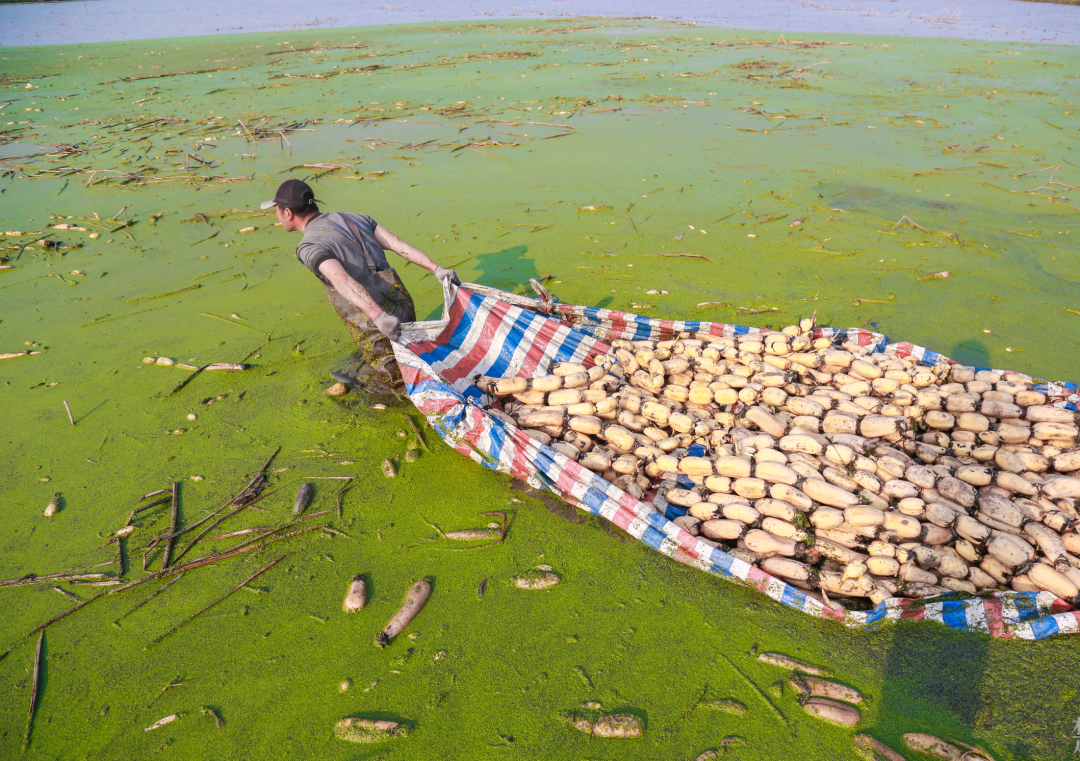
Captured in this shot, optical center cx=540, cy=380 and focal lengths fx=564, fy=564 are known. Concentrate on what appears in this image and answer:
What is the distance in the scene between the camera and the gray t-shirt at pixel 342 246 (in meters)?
3.42

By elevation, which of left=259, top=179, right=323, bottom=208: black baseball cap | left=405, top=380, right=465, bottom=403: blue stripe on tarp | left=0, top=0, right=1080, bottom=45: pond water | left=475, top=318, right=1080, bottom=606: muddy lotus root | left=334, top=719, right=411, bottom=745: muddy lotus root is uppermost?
left=0, top=0, right=1080, bottom=45: pond water

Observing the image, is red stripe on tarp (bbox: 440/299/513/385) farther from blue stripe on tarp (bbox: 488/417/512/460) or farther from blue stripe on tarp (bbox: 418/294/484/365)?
blue stripe on tarp (bbox: 488/417/512/460)

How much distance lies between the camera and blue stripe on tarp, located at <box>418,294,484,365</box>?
3.81m

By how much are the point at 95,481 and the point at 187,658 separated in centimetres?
152

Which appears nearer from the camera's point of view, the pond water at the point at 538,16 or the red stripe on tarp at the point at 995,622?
the red stripe on tarp at the point at 995,622

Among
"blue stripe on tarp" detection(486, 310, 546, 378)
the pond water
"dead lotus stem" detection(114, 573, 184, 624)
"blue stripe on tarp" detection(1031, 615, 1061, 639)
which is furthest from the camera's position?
the pond water

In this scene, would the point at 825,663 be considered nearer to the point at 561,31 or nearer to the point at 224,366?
the point at 224,366

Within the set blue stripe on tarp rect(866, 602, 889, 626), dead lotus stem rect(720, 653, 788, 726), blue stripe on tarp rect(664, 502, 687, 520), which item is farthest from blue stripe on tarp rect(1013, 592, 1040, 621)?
blue stripe on tarp rect(664, 502, 687, 520)

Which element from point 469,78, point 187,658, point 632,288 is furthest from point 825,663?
point 469,78

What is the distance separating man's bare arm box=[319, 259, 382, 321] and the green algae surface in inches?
27.2

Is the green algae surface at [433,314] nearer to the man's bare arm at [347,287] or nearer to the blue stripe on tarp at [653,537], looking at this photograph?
the blue stripe on tarp at [653,537]

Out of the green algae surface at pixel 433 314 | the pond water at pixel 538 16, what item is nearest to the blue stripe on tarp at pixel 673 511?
the green algae surface at pixel 433 314

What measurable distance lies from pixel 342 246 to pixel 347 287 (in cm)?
35

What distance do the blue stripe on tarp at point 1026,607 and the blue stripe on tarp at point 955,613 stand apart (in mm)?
185
